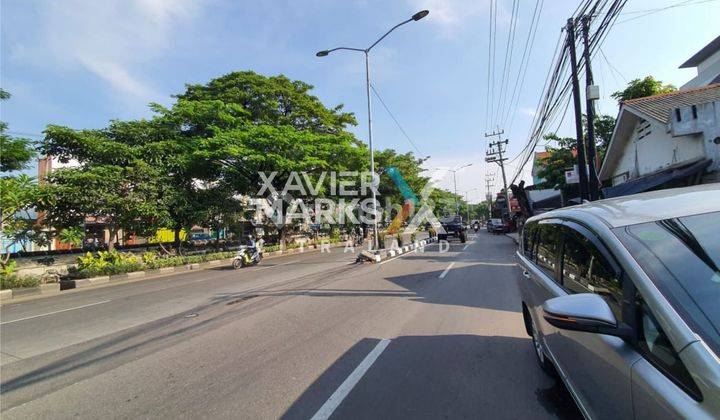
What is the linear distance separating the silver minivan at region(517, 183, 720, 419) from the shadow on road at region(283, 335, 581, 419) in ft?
2.41

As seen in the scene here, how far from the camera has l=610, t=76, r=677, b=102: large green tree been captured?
850 inches

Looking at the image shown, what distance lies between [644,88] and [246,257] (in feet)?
76.4

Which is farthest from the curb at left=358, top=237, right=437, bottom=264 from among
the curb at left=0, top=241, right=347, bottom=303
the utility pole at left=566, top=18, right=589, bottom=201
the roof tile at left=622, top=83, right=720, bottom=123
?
the roof tile at left=622, top=83, right=720, bottom=123

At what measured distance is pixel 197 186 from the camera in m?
24.6

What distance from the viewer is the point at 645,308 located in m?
1.92

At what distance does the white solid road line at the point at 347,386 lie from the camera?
340 centimetres

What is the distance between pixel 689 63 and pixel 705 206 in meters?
35.7

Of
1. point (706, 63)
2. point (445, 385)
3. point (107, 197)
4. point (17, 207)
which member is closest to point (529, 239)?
point (445, 385)

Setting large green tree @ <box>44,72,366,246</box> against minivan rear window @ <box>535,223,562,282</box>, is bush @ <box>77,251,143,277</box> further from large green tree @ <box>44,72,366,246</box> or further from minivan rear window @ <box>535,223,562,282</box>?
minivan rear window @ <box>535,223,562,282</box>

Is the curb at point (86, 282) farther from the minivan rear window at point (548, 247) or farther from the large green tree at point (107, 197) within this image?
the minivan rear window at point (548, 247)

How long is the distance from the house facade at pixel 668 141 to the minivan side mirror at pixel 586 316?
12271mm

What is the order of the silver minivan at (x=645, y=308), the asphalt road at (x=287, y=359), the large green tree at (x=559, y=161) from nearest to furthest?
the silver minivan at (x=645, y=308) < the asphalt road at (x=287, y=359) < the large green tree at (x=559, y=161)

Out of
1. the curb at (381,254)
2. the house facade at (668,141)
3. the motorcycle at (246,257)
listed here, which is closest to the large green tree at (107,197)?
the motorcycle at (246,257)

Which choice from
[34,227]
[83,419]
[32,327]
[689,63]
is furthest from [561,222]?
[689,63]
